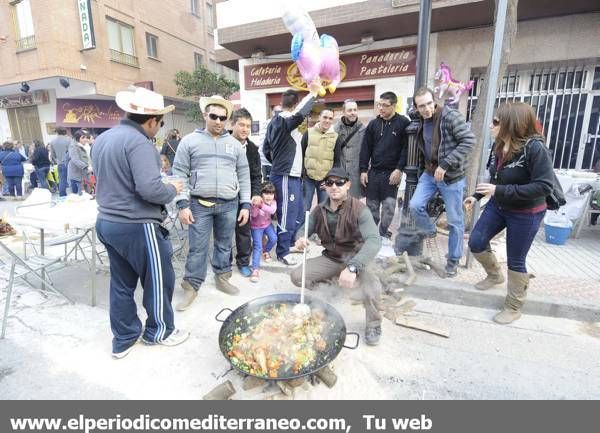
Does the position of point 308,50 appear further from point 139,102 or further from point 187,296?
point 187,296

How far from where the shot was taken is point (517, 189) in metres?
2.77

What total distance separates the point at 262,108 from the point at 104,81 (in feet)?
28.3

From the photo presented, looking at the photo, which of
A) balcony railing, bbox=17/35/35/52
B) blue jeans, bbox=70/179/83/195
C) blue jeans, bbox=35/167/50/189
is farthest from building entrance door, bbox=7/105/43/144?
blue jeans, bbox=70/179/83/195

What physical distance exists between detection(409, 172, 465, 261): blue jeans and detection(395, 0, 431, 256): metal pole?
25 cm

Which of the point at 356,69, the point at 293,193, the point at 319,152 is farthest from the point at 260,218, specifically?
the point at 356,69

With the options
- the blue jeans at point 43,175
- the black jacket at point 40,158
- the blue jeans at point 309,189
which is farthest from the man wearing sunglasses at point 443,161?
the blue jeans at point 43,175

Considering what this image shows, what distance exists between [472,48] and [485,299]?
664cm

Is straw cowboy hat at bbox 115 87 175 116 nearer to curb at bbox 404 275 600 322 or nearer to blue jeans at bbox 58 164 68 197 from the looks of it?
curb at bbox 404 275 600 322

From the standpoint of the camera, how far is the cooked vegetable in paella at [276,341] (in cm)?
225

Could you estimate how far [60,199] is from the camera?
13.0ft

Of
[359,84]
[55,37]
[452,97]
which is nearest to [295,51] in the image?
[452,97]

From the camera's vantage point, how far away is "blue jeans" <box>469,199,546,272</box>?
2.90m
